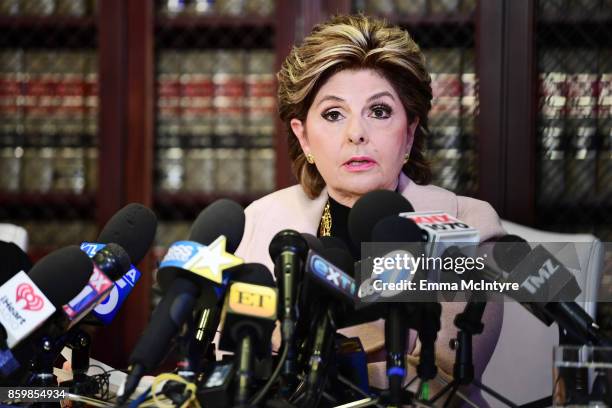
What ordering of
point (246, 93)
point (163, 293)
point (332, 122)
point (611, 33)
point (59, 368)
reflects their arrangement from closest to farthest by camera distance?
point (163, 293), point (59, 368), point (332, 122), point (611, 33), point (246, 93)

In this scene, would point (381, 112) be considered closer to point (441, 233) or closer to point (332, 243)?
point (332, 243)

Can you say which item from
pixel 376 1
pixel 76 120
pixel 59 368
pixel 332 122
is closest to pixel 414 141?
pixel 332 122

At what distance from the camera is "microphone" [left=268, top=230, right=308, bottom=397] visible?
1.05 m

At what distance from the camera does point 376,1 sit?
2934 millimetres

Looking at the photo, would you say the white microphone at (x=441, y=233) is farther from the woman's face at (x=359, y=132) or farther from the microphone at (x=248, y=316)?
the woman's face at (x=359, y=132)

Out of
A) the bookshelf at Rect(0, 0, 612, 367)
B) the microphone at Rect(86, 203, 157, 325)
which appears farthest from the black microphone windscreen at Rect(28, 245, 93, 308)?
the bookshelf at Rect(0, 0, 612, 367)

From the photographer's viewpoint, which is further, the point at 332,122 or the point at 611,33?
the point at 611,33

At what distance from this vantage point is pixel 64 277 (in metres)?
1.10

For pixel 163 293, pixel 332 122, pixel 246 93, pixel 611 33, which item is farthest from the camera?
pixel 246 93

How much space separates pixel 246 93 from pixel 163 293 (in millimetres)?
1997

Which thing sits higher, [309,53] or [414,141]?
[309,53]

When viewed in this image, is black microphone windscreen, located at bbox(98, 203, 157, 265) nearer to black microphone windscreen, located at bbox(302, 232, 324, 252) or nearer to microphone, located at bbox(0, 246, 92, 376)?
microphone, located at bbox(0, 246, 92, 376)

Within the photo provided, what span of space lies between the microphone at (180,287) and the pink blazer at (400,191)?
0.56 meters

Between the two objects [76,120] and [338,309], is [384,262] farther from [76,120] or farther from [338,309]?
[76,120]
